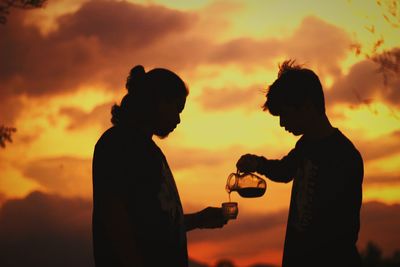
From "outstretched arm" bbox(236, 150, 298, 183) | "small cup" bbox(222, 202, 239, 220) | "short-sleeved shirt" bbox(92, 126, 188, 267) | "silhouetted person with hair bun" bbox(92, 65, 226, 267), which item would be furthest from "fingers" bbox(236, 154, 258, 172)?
"short-sleeved shirt" bbox(92, 126, 188, 267)

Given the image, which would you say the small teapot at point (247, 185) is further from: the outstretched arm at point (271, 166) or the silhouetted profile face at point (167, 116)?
the silhouetted profile face at point (167, 116)

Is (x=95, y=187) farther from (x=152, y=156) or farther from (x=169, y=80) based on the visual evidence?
(x=169, y=80)

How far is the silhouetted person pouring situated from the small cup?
19.7 inches

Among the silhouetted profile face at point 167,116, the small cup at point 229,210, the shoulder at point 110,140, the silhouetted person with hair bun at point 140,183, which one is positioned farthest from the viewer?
the small cup at point 229,210

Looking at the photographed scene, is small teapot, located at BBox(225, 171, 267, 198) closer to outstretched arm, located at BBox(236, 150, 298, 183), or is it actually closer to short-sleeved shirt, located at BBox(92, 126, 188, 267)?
outstretched arm, located at BBox(236, 150, 298, 183)

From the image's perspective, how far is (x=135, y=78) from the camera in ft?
11.9

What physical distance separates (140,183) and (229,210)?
58.4 inches

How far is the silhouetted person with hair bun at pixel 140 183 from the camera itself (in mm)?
3055

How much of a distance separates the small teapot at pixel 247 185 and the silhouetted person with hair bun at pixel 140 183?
177 centimetres

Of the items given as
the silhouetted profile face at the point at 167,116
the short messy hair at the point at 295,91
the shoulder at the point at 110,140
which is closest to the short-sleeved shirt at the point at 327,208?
the short messy hair at the point at 295,91

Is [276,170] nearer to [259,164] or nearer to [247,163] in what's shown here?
[259,164]

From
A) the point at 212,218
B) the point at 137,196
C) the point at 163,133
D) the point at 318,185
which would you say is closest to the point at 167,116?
the point at 163,133

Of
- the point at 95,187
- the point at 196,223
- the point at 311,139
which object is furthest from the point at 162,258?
the point at 311,139

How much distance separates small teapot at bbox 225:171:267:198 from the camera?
531cm
